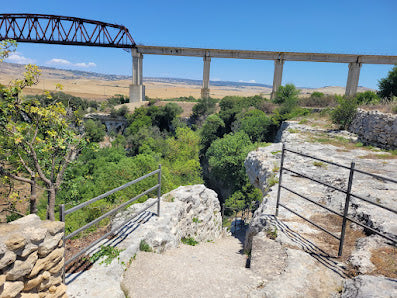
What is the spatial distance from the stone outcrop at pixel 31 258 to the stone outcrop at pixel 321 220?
2.65 metres

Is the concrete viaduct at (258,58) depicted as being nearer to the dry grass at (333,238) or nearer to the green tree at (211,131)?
the green tree at (211,131)

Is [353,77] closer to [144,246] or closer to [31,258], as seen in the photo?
[144,246]

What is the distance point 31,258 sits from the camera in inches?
116

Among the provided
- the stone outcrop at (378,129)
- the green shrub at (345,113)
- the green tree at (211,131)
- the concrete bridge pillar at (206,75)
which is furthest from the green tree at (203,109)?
the stone outcrop at (378,129)

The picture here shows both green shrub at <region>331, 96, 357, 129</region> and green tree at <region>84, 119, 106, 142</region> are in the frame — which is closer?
green shrub at <region>331, 96, 357, 129</region>

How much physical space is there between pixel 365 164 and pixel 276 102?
79.2 feet

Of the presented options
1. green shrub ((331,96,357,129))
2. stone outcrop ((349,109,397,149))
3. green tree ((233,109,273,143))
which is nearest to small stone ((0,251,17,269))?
stone outcrop ((349,109,397,149))

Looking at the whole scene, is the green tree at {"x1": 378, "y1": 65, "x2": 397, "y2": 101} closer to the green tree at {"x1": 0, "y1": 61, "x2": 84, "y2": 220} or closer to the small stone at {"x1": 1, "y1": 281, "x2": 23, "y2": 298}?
the green tree at {"x1": 0, "y1": 61, "x2": 84, "y2": 220}

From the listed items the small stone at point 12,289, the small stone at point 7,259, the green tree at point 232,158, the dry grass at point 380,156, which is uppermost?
the small stone at point 7,259

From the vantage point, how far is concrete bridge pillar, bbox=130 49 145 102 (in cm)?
3712

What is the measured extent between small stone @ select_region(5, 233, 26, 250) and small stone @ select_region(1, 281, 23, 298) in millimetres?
370

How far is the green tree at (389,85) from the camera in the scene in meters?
20.4

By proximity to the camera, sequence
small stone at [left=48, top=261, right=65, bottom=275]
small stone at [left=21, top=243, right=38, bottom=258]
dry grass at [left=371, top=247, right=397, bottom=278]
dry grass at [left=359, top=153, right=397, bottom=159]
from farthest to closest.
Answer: dry grass at [left=359, top=153, right=397, bottom=159], dry grass at [left=371, top=247, right=397, bottom=278], small stone at [left=48, top=261, right=65, bottom=275], small stone at [left=21, top=243, right=38, bottom=258]

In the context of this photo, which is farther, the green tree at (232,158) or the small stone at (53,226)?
the green tree at (232,158)
